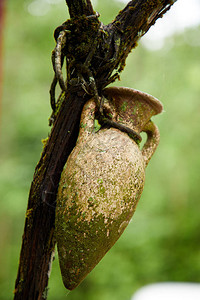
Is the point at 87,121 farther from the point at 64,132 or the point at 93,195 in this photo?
the point at 93,195

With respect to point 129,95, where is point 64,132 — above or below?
below

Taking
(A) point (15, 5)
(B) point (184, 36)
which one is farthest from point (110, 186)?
(A) point (15, 5)

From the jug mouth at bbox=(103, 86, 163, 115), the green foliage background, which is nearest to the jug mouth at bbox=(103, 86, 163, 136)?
the jug mouth at bbox=(103, 86, 163, 115)

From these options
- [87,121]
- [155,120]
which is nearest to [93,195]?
[87,121]

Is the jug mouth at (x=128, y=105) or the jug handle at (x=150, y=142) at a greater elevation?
the jug mouth at (x=128, y=105)

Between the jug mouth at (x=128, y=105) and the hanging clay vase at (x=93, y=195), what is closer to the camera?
the hanging clay vase at (x=93, y=195)

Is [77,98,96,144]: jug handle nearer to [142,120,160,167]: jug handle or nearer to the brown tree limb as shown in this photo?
the brown tree limb

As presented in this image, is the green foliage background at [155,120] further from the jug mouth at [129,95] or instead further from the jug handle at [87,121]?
the jug handle at [87,121]

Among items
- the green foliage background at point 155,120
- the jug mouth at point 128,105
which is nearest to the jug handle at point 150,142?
the jug mouth at point 128,105
